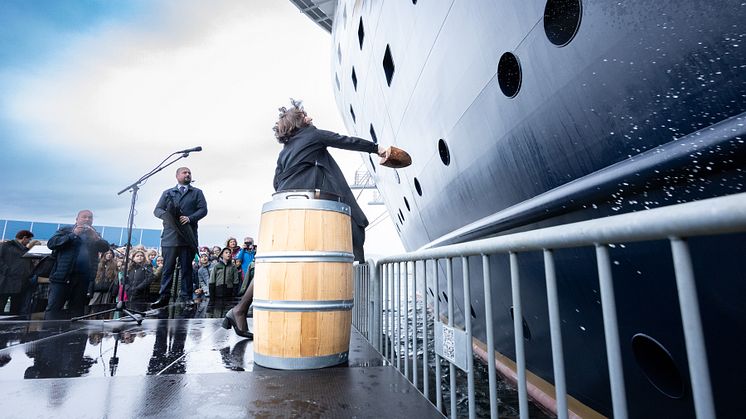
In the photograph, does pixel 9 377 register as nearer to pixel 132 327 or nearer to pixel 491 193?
pixel 132 327

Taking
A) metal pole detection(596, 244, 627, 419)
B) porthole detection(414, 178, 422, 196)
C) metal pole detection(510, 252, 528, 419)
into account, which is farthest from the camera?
porthole detection(414, 178, 422, 196)

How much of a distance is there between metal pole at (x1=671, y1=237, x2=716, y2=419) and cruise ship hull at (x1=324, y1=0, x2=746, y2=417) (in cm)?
84

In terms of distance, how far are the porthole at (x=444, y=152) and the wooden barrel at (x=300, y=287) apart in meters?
1.34

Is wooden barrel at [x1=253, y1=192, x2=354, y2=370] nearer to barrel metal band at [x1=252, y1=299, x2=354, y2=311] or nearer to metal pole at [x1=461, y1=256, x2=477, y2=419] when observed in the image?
barrel metal band at [x1=252, y1=299, x2=354, y2=311]

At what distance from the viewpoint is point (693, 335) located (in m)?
0.65

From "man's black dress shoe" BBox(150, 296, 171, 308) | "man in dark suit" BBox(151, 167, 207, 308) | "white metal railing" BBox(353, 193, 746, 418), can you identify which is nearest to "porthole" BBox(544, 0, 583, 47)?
"white metal railing" BBox(353, 193, 746, 418)

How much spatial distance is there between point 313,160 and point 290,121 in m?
0.35

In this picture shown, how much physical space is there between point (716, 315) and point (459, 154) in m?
1.88

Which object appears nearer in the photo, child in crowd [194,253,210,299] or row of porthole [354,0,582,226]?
row of porthole [354,0,582,226]

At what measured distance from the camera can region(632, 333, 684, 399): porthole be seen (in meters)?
1.78

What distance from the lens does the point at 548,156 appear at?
81.0 inches

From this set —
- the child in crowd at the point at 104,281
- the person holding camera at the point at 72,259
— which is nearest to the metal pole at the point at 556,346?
the person holding camera at the point at 72,259

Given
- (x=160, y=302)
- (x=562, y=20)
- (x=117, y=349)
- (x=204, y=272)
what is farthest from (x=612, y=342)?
(x=204, y=272)

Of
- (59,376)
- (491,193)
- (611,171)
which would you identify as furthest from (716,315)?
(59,376)
